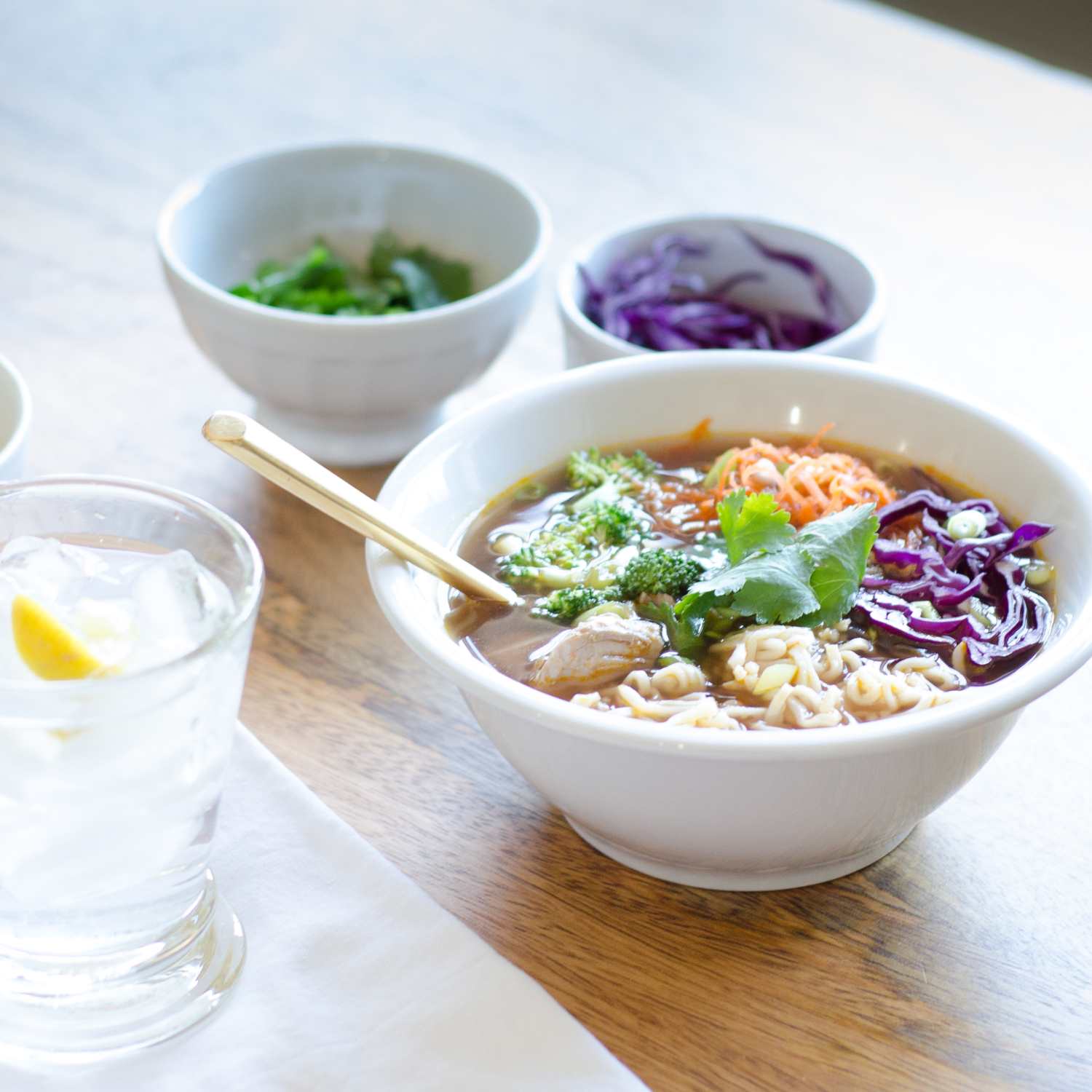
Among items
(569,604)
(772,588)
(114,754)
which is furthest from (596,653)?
(114,754)

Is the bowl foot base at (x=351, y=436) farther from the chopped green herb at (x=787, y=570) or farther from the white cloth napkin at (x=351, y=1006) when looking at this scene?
the white cloth napkin at (x=351, y=1006)

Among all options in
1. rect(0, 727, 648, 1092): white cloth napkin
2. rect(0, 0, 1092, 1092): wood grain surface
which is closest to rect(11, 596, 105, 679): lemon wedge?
rect(0, 727, 648, 1092): white cloth napkin

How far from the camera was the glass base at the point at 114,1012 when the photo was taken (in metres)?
1.35

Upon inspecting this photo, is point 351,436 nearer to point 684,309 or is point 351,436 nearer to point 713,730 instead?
point 684,309

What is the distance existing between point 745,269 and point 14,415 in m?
1.67

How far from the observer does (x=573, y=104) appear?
4.12 meters

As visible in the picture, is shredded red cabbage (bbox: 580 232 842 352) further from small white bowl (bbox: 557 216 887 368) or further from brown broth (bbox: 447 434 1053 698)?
brown broth (bbox: 447 434 1053 698)

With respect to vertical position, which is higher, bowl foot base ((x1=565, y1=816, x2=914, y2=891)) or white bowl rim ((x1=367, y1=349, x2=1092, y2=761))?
white bowl rim ((x1=367, y1=349, x2=1092, y2=761))

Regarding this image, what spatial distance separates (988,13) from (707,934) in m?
7.31

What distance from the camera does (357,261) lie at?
3.03 m

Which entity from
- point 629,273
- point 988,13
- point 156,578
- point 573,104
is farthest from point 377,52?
point 988,13

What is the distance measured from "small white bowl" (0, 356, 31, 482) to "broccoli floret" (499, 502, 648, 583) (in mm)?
768

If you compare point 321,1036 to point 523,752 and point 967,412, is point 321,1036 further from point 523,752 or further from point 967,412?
point 967,412

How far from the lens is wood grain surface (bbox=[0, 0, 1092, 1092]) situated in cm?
151
